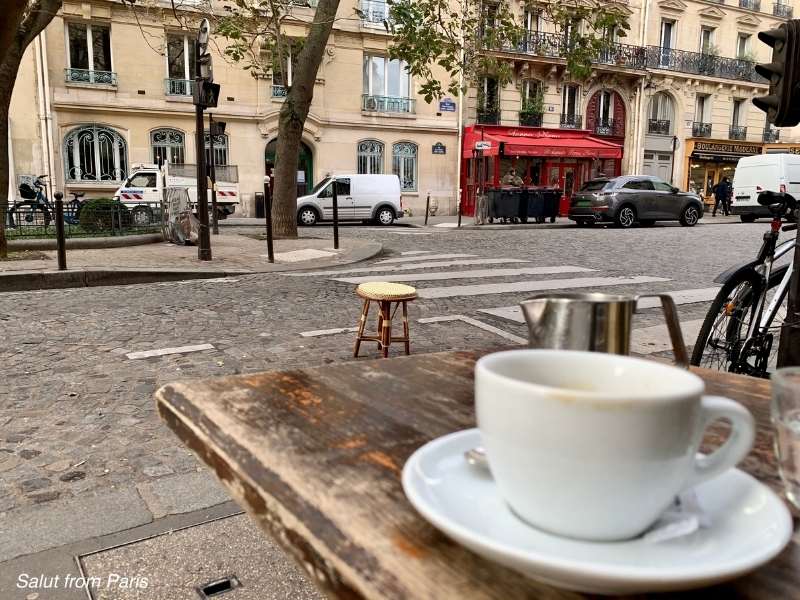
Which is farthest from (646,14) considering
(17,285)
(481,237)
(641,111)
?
(17,285)

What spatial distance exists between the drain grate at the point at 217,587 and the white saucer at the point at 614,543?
1539 millimetres

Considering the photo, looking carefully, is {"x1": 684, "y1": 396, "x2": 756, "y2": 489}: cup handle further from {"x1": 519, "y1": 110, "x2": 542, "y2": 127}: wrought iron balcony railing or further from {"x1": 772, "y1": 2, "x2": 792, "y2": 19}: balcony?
{"x1": 772, "y1": 2, "x2": 792, "y2": 19}: balcony

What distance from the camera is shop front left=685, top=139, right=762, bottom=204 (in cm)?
3222

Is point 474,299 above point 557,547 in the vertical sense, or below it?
below

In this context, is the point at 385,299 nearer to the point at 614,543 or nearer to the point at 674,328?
the point at 674,328

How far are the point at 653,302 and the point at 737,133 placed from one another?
101 ft

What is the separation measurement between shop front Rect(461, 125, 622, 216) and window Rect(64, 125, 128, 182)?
12615 mm

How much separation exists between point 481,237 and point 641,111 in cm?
1831

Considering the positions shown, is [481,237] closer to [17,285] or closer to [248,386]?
[17,285]

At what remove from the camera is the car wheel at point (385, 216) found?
2180cm

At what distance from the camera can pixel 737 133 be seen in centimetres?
3338

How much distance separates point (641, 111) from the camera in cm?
3047

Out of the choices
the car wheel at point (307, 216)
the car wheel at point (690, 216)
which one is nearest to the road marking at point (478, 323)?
the car wheel at point (307, 216)

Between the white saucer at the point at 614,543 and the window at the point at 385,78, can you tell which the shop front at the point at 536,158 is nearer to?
the window at the point at 385,78
